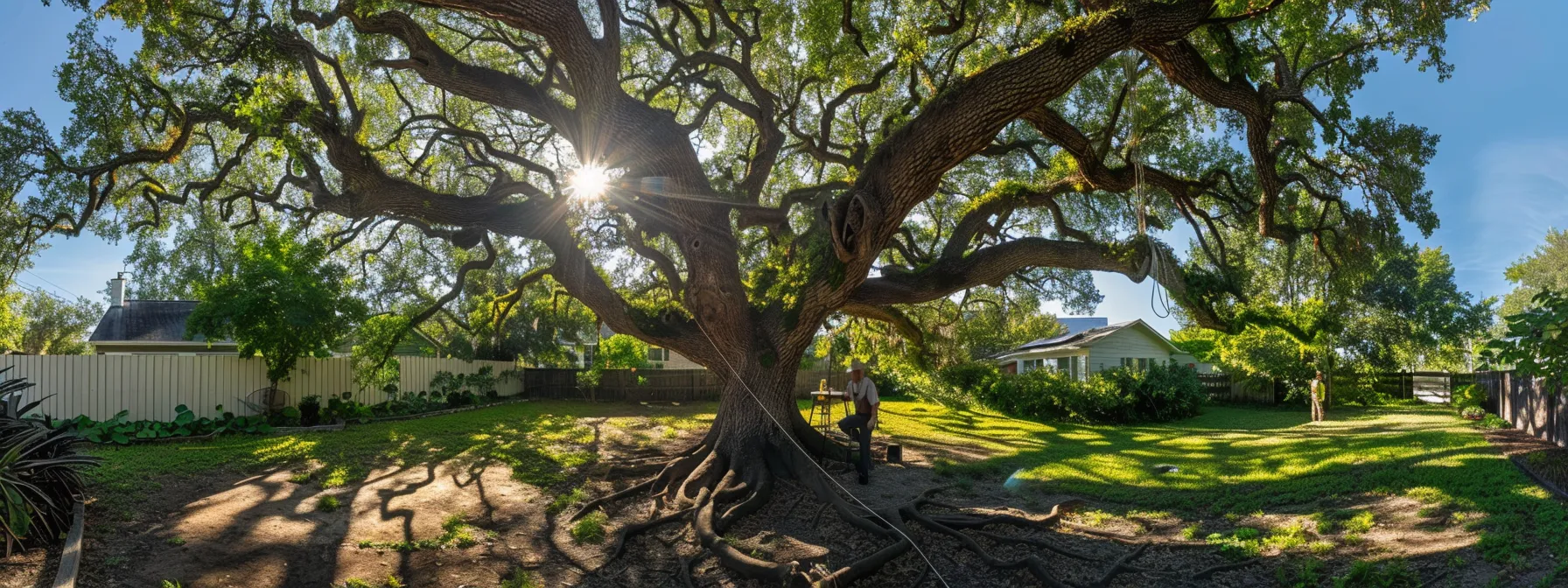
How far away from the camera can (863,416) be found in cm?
973

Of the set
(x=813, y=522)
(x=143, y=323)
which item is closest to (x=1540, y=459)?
(x=813, y=522)

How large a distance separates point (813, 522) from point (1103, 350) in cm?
2413

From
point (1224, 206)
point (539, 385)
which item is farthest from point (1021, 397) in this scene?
point (539, 385)

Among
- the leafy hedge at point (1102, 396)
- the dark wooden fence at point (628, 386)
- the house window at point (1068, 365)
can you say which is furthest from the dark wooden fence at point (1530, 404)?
the dark wooden fence at point (628, 386)

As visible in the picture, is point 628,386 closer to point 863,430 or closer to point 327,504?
point 863,430

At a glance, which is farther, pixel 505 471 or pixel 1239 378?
pixel 1239 378

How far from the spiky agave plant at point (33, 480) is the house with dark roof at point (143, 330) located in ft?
76.2

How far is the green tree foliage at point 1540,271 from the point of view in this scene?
41.4 metres

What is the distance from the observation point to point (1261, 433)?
15672 millimetres

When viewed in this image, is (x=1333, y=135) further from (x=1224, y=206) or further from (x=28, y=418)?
(x=28, y=418)

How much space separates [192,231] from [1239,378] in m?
35.5

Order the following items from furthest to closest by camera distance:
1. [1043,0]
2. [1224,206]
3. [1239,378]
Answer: [1239,378], [1224,206], [1043,0]

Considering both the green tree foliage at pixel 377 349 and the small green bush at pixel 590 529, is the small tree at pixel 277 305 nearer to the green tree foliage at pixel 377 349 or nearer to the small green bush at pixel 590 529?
the green tree foliage at pixel 377 349

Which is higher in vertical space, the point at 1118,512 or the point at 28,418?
the point at 28,418
